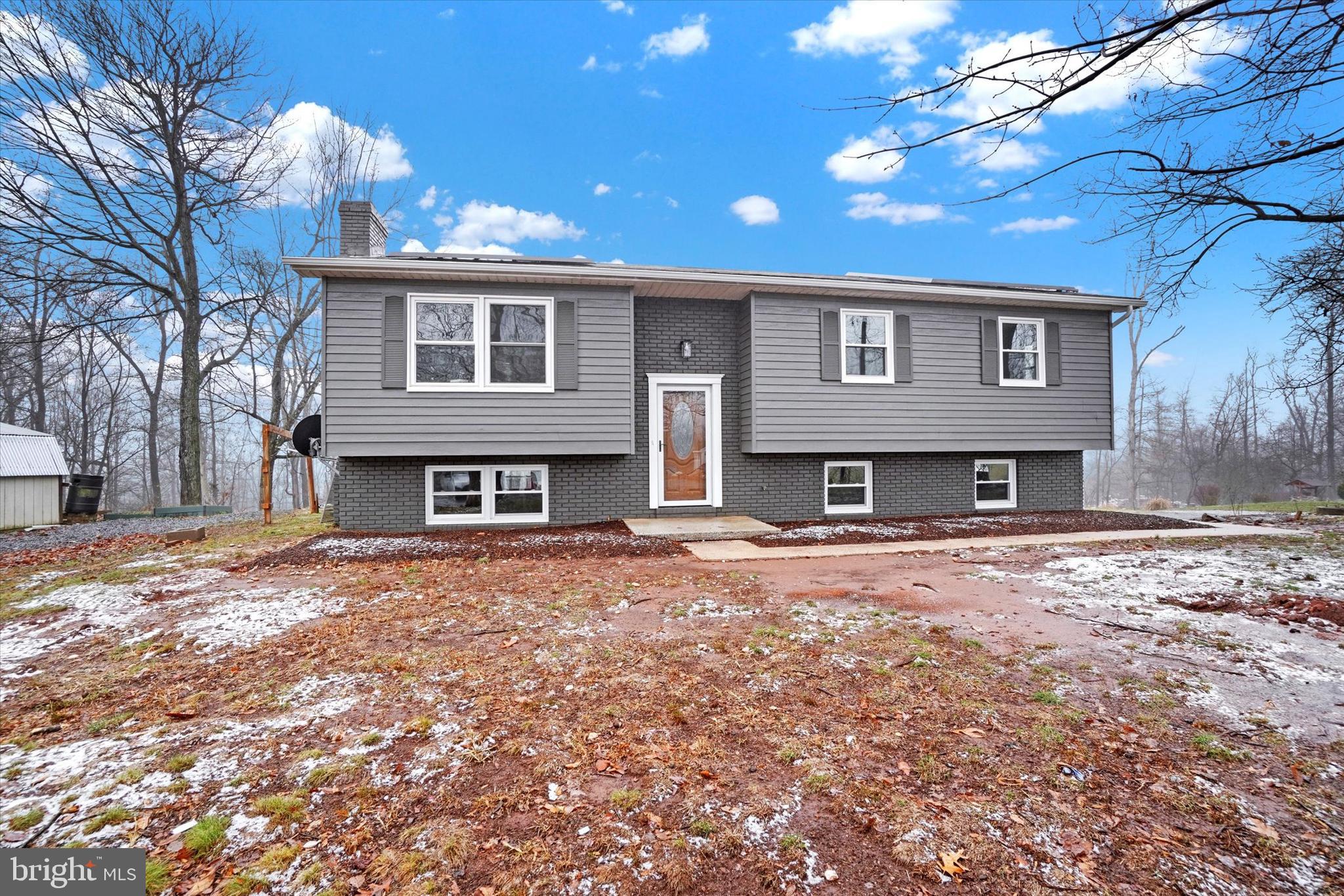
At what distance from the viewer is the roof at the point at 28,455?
11.1 metres

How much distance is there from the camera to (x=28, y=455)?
37.8 feet

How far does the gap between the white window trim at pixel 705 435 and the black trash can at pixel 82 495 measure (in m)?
13.0

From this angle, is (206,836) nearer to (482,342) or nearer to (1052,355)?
(482,342)

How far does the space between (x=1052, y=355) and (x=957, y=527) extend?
4.40 m

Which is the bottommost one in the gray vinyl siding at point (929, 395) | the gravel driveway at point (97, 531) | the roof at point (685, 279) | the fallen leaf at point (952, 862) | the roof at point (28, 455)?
the fallen leaf at point (952, 862)

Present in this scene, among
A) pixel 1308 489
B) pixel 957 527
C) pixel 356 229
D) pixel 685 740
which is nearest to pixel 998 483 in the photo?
pixel 957 527

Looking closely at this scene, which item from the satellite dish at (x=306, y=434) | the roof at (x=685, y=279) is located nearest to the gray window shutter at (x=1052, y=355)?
the roof at (x=685, y=279)

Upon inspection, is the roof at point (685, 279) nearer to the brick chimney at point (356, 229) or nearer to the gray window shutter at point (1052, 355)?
the gray window shutter at point (1052, 355)

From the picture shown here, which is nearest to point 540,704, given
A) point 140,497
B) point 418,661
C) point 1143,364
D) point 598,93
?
point 418,661

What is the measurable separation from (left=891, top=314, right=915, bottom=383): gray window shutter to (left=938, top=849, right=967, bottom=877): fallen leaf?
905cm

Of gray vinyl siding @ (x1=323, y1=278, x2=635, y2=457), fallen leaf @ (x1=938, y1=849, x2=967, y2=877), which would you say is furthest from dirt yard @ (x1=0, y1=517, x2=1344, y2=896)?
gray vinyl siding @ (x1=323, y1=278, x2=635, y2=457)

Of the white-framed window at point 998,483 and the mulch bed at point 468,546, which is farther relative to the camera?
the white-framed window at point 998,483

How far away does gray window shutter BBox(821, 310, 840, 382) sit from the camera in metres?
9.69

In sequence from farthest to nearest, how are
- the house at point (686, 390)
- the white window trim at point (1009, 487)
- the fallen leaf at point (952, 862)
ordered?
the white window trim at point (1009, 487), the house at point (686, 390), the fallen leaf at point (952, 862)
